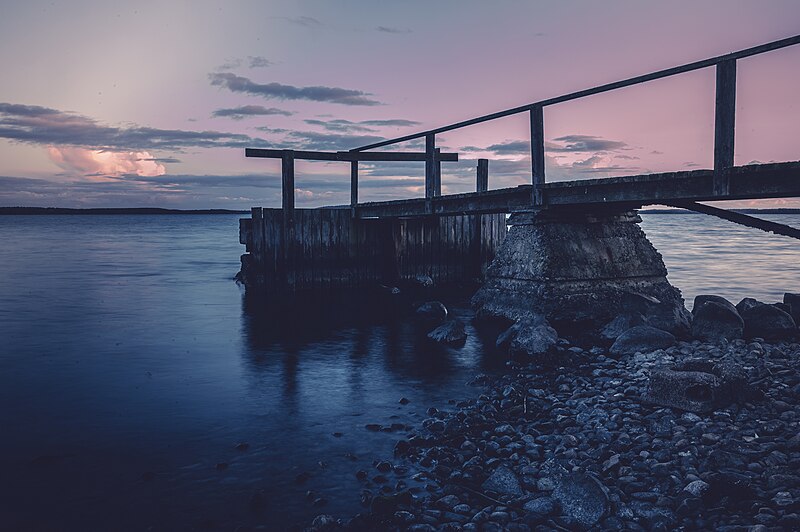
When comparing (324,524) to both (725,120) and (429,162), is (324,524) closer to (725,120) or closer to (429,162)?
(725,120)

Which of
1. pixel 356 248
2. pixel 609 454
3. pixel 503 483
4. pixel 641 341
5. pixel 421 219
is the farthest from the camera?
pixel 421 219

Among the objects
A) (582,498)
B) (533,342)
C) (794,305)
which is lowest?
(582,498)

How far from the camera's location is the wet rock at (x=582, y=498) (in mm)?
4047

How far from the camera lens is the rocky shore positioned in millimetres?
4059

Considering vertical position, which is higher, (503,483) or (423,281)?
(423,281)

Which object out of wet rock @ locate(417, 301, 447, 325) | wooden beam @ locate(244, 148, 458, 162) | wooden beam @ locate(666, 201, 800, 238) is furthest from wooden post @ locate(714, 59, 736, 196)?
wooden beam @ locate(244, 148, 458, 162)

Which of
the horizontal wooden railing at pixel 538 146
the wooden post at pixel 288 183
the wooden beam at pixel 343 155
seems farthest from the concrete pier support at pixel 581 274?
the wooden post at pixel 288 183

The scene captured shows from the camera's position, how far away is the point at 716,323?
29.4 feet

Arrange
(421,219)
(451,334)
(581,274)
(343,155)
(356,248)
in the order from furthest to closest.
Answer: (421,219) < (356,248) < (343,155) < (451,334) < (581,274)

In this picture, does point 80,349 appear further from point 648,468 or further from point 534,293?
point 648,468

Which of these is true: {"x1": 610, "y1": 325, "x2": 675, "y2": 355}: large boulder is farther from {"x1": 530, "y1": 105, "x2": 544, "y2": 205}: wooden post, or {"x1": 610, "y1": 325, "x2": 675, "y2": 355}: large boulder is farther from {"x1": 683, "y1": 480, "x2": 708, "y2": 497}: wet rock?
{"x1": 683, "y1": 480, "x2": 708, "y2": 497}: wet rock

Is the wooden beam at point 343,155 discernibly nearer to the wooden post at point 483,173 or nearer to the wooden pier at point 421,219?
the wooden pier at point 421,219

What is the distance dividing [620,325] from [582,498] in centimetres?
591

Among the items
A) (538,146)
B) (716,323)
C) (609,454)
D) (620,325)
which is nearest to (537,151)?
(538,146)
